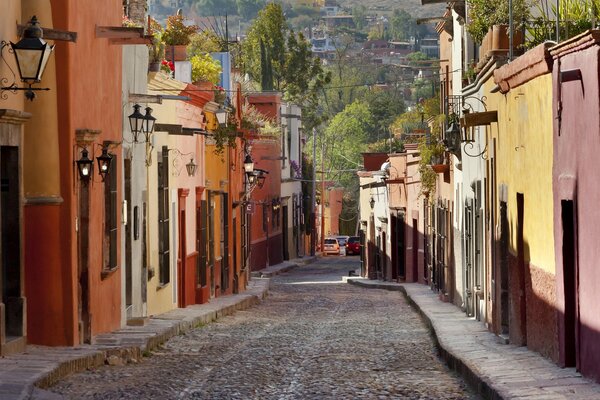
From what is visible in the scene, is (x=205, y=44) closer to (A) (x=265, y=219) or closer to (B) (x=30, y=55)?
(A) (x=265, y=219)

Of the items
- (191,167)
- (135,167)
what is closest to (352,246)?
(191,167)

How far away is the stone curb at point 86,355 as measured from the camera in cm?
1327

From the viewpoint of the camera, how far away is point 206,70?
32469 millimetres

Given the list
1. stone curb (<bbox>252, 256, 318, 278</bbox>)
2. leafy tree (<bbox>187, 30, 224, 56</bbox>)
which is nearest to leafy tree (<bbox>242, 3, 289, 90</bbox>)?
stone curb (<bbox>252, 256, 318, 278</bbox>)

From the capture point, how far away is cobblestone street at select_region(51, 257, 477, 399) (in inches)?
569

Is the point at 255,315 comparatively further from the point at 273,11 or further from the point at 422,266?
the point at 273,11

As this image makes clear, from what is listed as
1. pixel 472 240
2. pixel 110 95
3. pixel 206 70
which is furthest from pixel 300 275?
pixel 110 95

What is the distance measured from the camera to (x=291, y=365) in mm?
17250

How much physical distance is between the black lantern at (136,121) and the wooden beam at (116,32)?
109 inches

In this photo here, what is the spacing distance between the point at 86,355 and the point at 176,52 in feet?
51.5

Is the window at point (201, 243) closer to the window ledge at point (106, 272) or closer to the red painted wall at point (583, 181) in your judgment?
the window ledge at point (106, 272)

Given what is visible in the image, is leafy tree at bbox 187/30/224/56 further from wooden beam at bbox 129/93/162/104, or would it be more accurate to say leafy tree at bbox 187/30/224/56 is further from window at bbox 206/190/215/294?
wooden beam at bbox 129/93/162/104

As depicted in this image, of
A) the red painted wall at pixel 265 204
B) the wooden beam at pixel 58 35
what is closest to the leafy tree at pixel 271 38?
the red painted wall at pixel 265 204

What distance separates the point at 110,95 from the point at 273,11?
195 ft
